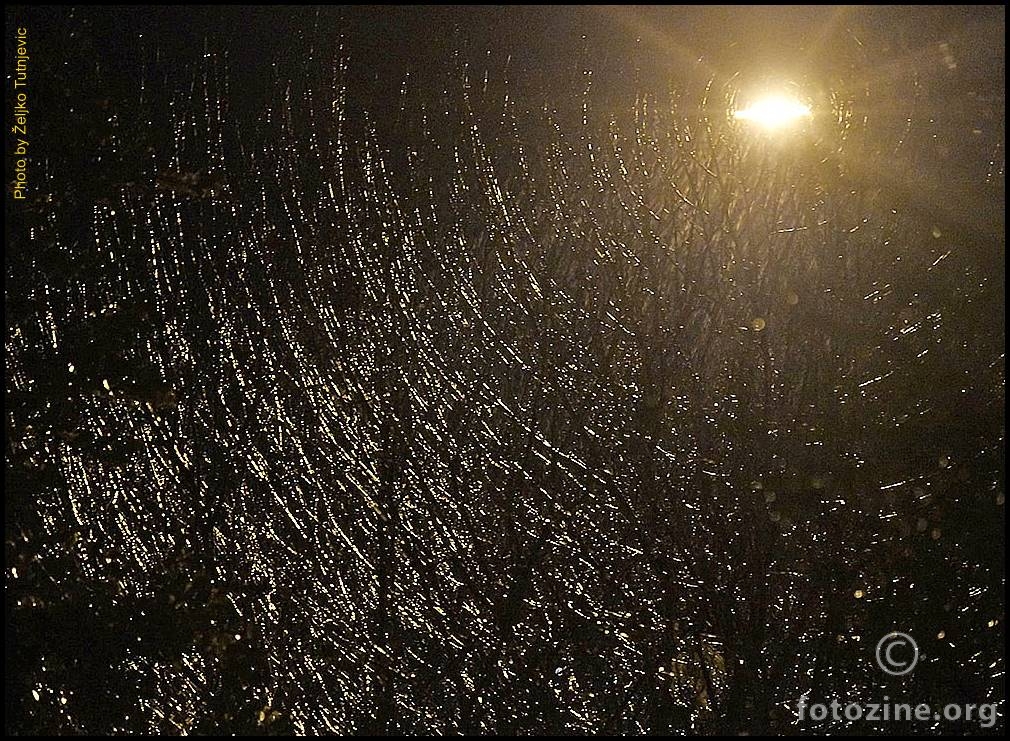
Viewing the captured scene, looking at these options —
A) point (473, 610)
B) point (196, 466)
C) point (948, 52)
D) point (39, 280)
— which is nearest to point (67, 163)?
point (39, 280)

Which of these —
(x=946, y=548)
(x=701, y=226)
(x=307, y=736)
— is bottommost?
(x=307, y=736)

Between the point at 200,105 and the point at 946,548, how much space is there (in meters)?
0.40

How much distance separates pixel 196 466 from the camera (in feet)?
1.57

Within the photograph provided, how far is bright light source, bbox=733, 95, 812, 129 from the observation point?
0.45 metres

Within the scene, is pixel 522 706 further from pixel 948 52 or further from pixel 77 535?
pixel 948 52

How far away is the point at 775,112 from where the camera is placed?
45 centimetres

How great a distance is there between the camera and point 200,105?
1.60 ft

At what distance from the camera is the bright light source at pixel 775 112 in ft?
1.49

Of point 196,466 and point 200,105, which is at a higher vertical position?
point 200,105

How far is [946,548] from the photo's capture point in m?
0.44

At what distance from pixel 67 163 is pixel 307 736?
30cm

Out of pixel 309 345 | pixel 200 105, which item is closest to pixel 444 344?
pixel 309 345

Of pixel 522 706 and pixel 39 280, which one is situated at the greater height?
pixel 39 280

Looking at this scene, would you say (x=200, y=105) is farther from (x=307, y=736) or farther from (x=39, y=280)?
(x=307, y=736)
